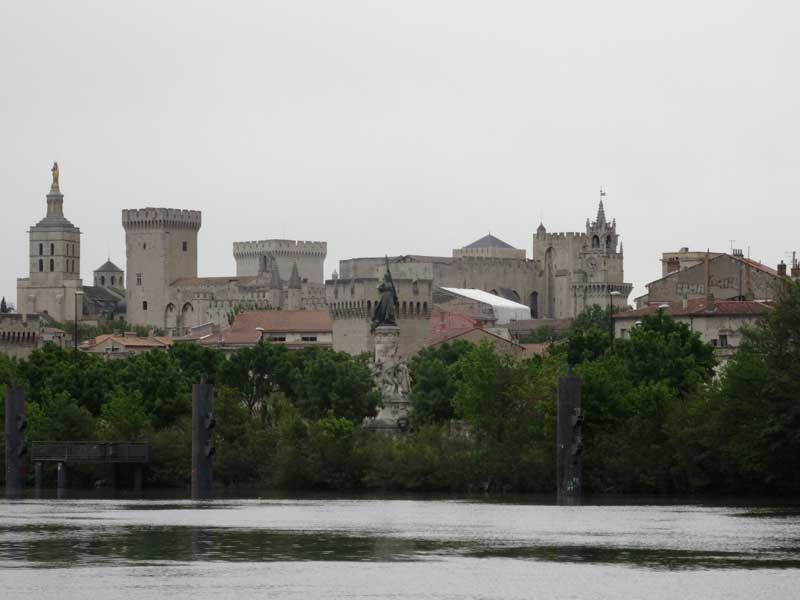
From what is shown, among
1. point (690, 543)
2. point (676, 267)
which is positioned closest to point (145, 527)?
point (690, 543)

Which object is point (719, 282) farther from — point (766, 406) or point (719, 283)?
point (766, 406)

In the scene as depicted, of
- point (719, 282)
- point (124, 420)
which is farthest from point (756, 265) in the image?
point (124, 420)

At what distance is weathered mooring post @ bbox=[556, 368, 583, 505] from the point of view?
78.1 m

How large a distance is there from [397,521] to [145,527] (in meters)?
7.92

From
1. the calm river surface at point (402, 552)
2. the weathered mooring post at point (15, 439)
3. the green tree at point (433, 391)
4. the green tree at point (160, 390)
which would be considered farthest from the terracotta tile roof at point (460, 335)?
the calm river surface at point (402, 552)

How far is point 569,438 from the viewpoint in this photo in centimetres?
7812

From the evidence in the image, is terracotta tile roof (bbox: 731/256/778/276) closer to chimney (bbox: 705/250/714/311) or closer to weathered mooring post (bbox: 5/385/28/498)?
chimney (bbox: 705/250/714/311)

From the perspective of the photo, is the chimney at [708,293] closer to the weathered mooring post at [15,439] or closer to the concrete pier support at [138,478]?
the concrete pier support at [138,478]

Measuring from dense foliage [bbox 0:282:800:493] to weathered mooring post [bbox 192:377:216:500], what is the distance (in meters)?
10.2

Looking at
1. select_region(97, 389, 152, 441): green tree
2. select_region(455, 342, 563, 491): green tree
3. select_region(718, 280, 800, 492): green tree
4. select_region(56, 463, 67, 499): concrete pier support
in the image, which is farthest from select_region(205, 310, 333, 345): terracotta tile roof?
select_region(718, 280, 800, 492): green tree

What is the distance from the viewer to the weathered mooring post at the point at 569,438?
78125 mm

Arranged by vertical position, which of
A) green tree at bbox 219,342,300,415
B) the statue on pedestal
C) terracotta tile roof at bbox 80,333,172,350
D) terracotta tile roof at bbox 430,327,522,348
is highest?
terracotta tile roof at bbox 80,333,172,350

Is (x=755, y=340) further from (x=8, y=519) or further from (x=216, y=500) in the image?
(x=8, y=519)

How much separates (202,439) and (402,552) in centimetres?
2786
